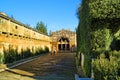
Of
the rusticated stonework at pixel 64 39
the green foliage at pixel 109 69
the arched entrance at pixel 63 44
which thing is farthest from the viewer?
the arched entrance at pixel 63 44

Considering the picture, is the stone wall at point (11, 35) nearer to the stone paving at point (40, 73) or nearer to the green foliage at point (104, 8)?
the stone paving at point (40, 73)

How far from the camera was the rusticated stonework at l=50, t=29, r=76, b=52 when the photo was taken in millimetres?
70875

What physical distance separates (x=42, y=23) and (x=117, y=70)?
9601cm

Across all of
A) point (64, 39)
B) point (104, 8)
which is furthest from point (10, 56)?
point (64, 39)

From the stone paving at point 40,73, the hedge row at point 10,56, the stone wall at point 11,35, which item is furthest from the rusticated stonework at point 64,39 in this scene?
the stone paving at point 40,73

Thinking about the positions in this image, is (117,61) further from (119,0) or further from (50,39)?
(50,39)

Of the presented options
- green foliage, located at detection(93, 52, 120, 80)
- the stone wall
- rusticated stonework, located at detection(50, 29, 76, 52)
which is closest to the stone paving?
the stone wall

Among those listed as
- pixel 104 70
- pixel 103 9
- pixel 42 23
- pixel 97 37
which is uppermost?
pixel 42 23

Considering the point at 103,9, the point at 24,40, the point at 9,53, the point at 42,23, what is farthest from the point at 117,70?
the point at 42,23

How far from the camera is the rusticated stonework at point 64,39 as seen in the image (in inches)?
2790

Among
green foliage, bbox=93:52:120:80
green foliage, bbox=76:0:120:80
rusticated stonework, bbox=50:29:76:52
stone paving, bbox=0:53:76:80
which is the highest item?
rusticated stonework, bbox=50:29:76:52

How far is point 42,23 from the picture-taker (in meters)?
103

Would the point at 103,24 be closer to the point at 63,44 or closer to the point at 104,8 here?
the point at 104,8

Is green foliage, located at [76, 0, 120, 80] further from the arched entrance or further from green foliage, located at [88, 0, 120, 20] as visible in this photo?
the arched entrance
